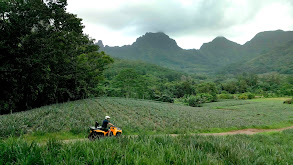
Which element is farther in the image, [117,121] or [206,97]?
[206,97]

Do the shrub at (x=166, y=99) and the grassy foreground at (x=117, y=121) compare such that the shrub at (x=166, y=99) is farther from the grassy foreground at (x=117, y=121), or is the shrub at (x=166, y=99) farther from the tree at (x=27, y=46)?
the tree at (x=27, y=46)

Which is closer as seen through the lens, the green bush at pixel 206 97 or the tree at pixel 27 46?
the tree at pixel 27 46

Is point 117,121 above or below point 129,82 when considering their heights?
below

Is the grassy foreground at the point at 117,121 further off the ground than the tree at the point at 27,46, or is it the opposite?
the tree at the point at 27,46

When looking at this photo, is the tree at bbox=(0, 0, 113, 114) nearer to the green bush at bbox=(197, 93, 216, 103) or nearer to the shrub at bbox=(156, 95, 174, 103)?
the shrub at bbox=(156, 95, 174, 103)

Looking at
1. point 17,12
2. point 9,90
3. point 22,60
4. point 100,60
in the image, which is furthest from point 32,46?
point 100,60

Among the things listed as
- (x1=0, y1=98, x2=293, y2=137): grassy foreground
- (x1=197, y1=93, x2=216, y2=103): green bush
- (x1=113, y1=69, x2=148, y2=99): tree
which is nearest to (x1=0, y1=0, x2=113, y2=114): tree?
(x1=0, y1=98, x2=293, y2=137): grassy foreground

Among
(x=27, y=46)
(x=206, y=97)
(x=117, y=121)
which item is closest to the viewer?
(x=117, y=121)

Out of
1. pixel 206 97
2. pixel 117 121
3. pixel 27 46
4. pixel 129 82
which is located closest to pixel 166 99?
pixel 129 82

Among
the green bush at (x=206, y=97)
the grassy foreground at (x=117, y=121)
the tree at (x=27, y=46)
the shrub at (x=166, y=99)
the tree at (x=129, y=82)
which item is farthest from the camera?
the green bush at (x=206, y=97)

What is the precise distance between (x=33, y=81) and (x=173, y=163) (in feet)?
77.7

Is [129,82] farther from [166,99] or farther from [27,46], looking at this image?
[27,46]

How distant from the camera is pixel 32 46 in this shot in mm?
18438

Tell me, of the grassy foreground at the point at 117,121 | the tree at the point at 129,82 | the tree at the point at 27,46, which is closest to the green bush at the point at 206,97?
the tree at the point at 129,82
